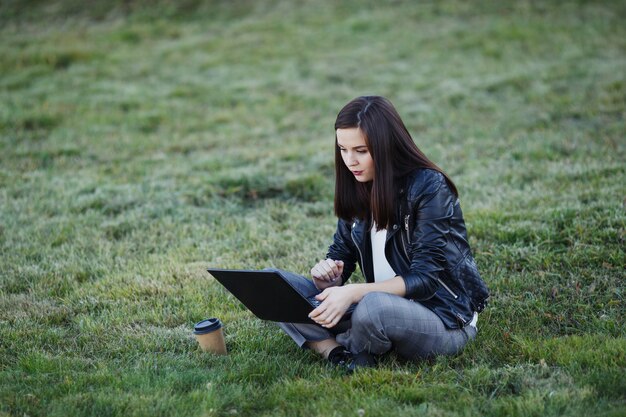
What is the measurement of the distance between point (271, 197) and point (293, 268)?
2.29 metres

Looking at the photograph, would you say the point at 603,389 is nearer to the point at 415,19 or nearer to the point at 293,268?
the point at 293,268

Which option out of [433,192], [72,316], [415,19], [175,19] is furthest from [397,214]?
[175,19]

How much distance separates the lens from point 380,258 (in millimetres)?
4445

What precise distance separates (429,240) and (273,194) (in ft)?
14.9

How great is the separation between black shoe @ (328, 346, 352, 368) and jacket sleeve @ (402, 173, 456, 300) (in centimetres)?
67

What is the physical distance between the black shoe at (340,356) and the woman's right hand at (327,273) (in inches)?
18.7

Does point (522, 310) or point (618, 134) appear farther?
point (618, 134)

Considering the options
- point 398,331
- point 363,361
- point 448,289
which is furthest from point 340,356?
point 448,289

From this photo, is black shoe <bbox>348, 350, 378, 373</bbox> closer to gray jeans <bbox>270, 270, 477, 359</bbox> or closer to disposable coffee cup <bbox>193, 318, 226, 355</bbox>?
gray jeans <bbox>270, 270, 477, 359</bbox>

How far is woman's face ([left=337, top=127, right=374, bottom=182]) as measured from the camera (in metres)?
4.11

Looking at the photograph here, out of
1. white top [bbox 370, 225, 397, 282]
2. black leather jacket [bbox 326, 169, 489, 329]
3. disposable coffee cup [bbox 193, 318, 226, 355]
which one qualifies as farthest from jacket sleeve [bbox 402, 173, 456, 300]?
disposable coffee cup [bbox 193, 318, 226, 355]

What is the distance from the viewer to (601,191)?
23.2ft

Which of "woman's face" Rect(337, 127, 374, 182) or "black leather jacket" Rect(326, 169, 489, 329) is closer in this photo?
"black leather jacket" Rect(326, 169, 489, 329)

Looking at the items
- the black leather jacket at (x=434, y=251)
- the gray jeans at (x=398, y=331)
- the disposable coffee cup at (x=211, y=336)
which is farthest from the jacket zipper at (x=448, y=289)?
the disposable coffee cup at (x=211, y=336)
